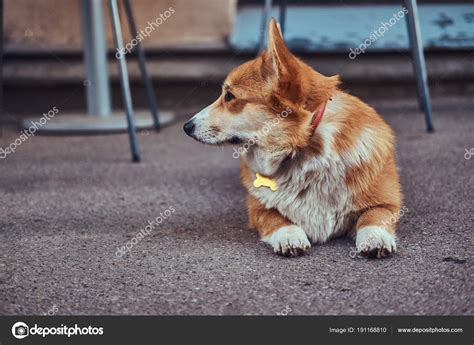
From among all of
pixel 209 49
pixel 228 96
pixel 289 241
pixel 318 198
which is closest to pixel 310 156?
pixel 318 198

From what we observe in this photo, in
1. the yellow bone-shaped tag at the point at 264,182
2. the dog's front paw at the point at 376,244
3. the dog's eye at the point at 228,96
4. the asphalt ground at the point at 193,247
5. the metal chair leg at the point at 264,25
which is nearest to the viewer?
the asphalt ground at the point at 193,247

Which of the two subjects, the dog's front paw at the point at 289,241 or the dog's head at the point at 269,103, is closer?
the dog's front paw at the point at 289,241

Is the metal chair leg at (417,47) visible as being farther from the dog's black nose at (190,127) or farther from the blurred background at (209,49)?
the dog's black nose at (190,127)

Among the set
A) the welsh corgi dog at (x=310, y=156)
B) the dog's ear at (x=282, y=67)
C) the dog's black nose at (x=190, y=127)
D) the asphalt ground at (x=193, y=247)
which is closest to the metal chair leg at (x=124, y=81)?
the asphalt ground at (x=193, y=247)

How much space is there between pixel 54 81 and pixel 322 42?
6.47ft

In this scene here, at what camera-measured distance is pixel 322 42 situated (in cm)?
482

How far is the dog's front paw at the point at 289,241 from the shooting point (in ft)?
6.52

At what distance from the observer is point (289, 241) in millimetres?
2006

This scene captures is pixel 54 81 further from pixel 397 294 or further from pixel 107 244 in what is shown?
pixel 397 294

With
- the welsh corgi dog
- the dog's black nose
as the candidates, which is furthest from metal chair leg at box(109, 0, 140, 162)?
the welsh corgi dog

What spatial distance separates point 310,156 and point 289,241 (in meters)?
0.29

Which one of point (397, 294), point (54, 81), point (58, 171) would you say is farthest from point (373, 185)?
point (54, 81)

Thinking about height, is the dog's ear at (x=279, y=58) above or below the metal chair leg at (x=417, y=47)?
above

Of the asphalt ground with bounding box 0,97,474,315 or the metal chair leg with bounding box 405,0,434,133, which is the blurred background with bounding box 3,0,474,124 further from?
the asphalt ground with bounding box 0,97,474,315
